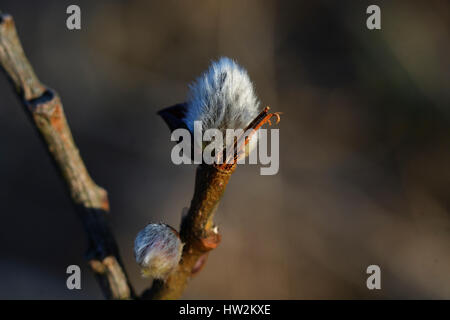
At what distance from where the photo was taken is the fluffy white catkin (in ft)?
3.26

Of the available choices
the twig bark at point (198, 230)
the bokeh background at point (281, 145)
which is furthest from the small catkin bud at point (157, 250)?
the bokeh background at point (281, 145)

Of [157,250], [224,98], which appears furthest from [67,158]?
[224,98]

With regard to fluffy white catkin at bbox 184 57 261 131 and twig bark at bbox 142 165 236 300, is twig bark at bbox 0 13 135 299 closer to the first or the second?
twig bark at bbox 142 165 236 300

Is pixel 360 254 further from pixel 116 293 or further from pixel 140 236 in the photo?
pixel 140 236

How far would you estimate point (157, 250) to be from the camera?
1.05 meters

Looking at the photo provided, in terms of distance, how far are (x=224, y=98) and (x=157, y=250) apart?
1.32ft

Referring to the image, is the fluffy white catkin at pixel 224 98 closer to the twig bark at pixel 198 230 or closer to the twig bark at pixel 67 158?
the twig bark at pixel 198 230

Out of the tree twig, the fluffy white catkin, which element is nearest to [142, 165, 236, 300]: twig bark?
the tree twig

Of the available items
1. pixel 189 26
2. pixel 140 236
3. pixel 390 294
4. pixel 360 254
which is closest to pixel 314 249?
pixel 360 254

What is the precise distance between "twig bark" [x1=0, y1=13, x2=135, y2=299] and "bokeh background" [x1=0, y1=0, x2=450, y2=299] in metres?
1.64

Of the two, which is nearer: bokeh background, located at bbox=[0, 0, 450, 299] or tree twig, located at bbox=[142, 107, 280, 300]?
tree twig, located at bbox=[142, 107, 280, 300]

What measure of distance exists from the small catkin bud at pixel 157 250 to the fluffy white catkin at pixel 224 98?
29cm

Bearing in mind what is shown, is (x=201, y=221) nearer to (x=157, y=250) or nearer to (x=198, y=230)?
Answer: (x=198, y=230)

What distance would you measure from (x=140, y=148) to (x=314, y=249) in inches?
57.1
